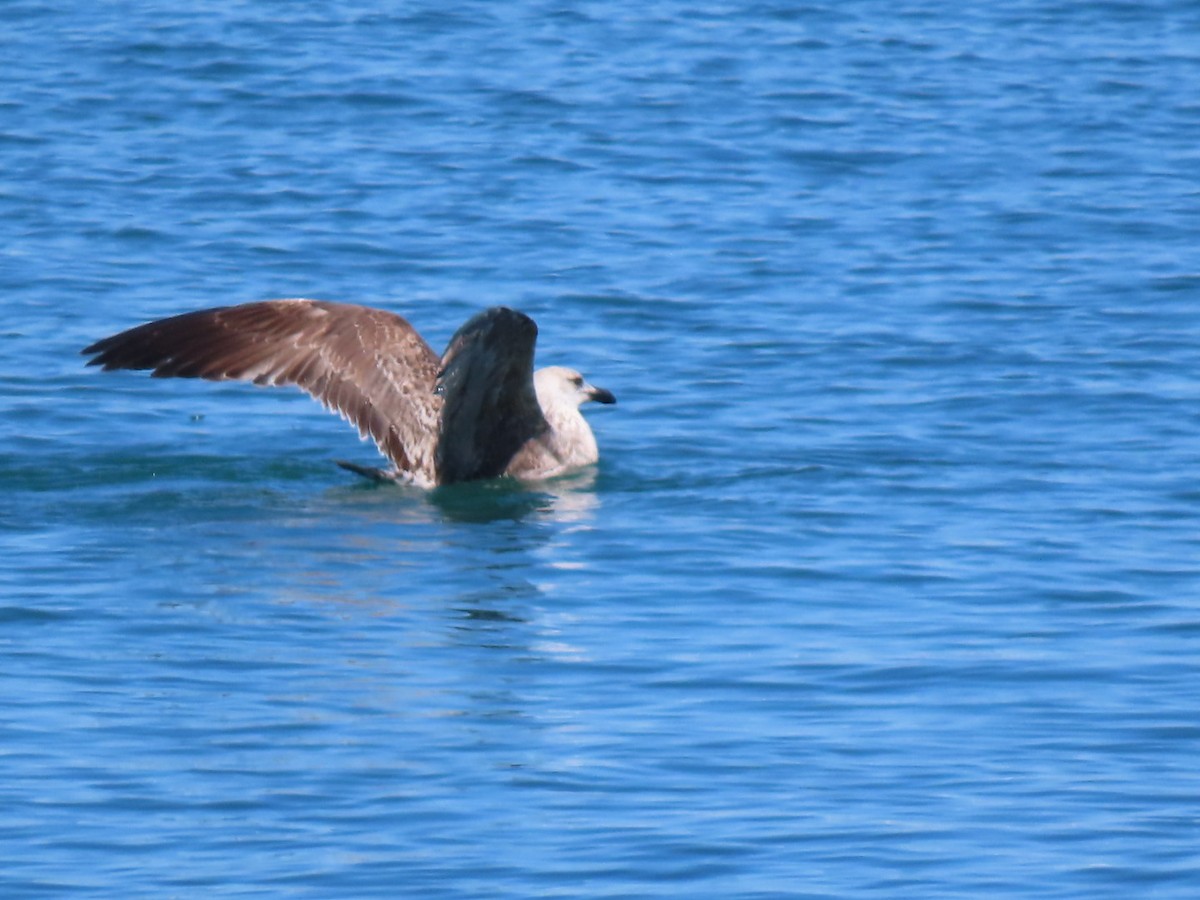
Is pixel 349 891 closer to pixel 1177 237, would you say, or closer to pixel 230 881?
pixel 230 881

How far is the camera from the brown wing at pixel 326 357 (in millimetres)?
12781

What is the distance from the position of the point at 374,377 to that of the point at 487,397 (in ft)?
2.12

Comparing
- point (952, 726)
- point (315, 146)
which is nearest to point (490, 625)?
point (952, 726)

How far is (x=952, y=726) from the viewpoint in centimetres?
880

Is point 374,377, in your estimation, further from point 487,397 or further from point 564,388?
point 564,388

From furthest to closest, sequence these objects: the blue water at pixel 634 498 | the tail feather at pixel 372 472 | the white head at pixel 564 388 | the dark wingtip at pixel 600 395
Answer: the dark wingtip at pixel 600 395
the white head at pixel 564 388
the tail feather at pixel 372 472
the blue water at pixel 634 498

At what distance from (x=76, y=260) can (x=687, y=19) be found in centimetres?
1235

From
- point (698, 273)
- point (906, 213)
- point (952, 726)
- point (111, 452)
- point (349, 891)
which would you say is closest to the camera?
point (349, 891)

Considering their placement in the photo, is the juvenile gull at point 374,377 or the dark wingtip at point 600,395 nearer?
the juvenile gull at point 374,377

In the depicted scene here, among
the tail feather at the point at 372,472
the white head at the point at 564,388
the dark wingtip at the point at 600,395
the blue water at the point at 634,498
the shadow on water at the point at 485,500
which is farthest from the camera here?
the dark wingtip at the point at 600,395

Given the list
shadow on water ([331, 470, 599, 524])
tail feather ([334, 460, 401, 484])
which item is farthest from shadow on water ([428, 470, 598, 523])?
tail feather ([334, 460, 401, 484])

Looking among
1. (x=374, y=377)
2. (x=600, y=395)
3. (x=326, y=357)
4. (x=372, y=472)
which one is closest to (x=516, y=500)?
(x=372, y=472)

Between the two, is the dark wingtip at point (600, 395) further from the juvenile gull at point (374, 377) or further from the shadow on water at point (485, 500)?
the shadow on water at point (485, 500)

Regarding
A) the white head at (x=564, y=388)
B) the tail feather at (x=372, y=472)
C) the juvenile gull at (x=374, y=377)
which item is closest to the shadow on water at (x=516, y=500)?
the juvenile gull at (x=374, y=377)
